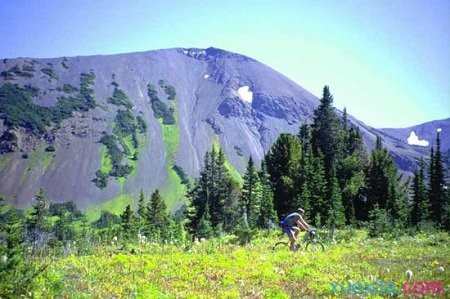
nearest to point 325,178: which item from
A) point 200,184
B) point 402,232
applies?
point 200,184

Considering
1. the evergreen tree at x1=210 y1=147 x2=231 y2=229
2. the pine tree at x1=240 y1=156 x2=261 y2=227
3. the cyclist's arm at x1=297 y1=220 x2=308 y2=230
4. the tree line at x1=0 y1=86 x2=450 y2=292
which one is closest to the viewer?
the cyclist's arm at x1=297 y1=220 x2=308 y2=230

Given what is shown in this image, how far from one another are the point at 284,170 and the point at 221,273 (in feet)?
197

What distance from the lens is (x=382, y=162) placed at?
74.9 metres

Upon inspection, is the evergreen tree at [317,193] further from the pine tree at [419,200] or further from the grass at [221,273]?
the grass at [221,273]

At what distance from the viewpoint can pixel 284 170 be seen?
Answer: 74.6 meters

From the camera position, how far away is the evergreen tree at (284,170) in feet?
233

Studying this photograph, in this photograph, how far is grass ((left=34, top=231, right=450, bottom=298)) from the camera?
475 inches

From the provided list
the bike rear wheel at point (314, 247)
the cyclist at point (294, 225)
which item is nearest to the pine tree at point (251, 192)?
the bike rear wheel at point (314, 247)

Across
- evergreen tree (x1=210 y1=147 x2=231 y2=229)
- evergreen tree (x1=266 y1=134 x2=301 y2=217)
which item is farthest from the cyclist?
evergreen tree (x1=210 y1=147 x2=231 y2=229)

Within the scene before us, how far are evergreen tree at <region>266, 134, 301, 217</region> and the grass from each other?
1895 inches

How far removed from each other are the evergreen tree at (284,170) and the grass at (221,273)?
158 feet

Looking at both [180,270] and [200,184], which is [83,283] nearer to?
[180,270]

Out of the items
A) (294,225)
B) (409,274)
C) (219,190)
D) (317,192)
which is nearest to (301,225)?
(294,225)

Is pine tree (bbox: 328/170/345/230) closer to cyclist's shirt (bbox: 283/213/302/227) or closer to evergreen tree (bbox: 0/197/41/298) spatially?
cyclist's shirt (bbox: 283/213/302/227)
